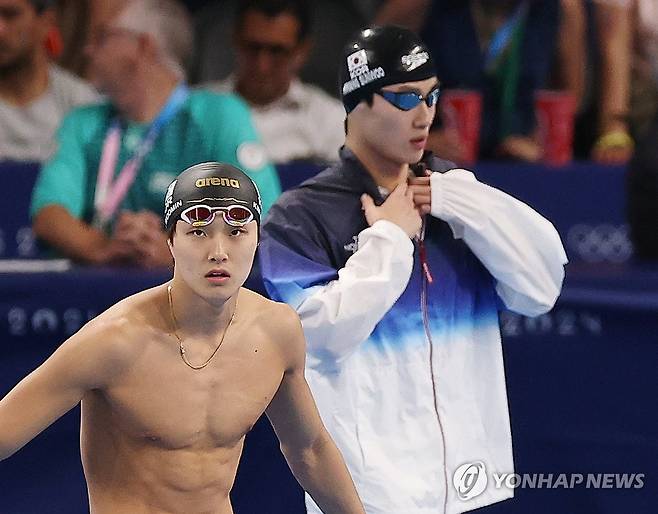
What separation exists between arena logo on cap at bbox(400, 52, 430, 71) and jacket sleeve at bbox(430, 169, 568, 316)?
27 centimetres

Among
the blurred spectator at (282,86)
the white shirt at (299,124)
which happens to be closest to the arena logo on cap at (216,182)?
the blurred spectator at (282,86)

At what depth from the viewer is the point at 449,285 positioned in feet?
11.2

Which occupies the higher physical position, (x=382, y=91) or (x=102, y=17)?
(x=102, y=17)

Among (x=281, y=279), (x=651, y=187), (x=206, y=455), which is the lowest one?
(x=206, y=455)

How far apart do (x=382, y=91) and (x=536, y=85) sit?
332 cm

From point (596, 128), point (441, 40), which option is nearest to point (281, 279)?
point (441, 40)

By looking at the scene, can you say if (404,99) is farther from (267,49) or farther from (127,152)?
(267,49)

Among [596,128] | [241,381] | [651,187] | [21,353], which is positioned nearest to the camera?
[241,381]

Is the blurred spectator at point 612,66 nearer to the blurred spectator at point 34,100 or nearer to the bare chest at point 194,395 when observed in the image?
the blurred spectator at point 34,100

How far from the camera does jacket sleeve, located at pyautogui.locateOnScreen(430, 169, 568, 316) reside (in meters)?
3.35

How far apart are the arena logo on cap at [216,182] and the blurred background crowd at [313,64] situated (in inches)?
96.5

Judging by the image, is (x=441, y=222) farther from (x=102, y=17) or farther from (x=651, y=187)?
(x=102, y=17)

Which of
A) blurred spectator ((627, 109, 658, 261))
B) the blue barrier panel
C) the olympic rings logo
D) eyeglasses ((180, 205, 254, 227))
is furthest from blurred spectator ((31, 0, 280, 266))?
eyeglasses ((180, 205, 254, 227))

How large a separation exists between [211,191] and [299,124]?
3736mm
